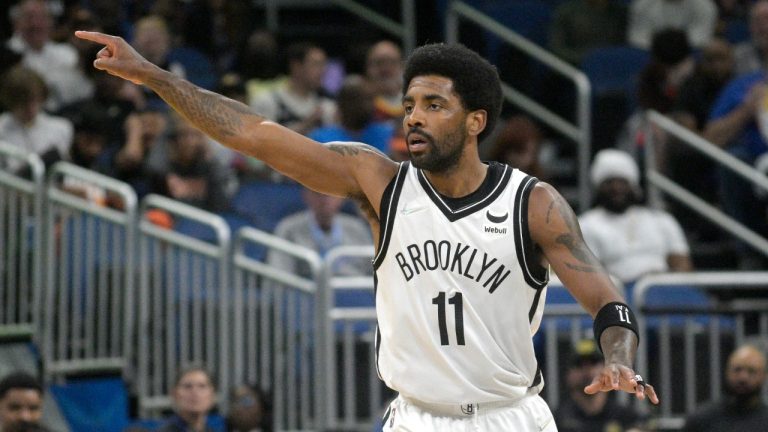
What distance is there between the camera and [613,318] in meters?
5.48

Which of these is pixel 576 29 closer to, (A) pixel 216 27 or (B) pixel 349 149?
(A) pixel 216 27

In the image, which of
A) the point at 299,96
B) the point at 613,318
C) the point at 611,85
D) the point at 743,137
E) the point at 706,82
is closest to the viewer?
the point at 613,318

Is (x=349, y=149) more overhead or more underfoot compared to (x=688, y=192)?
more underfoot

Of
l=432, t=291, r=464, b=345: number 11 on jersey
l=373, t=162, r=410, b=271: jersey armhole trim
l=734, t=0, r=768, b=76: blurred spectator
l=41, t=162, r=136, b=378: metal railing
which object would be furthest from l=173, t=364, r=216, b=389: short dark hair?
l=734, t=0, r=768, b=76: blurred spectator

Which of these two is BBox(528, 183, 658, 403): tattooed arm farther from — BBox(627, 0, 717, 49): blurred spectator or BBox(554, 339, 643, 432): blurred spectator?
BBox(627, 0, 717, 49): blurred spectator

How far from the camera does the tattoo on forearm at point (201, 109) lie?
5891mm

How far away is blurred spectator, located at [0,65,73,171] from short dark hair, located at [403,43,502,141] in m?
5.65

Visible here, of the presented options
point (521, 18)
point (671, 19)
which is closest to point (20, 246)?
point (521, 18)

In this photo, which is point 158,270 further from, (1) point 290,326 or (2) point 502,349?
(2) point 502,349

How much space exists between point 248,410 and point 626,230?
3354 mm

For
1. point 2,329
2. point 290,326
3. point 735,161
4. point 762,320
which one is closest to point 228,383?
point 290,326

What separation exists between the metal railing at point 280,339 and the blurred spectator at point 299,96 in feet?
7.51

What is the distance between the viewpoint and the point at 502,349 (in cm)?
568

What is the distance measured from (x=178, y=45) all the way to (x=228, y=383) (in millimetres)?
4560
